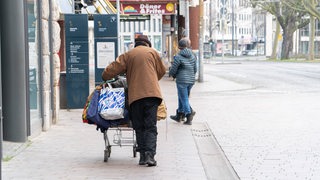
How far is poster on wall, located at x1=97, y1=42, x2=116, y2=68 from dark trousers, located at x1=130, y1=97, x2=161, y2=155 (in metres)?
6.93

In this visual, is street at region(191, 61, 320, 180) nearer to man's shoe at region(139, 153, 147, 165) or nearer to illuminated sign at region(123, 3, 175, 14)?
man's shoe at region(139, 153, 147, 165)

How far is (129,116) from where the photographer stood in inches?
332

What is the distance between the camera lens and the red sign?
29219mm

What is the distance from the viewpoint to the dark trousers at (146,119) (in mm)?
8258

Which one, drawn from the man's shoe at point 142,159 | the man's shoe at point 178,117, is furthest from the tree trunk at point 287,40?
the man's shoe at point 142,159

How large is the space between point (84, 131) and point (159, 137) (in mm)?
1433

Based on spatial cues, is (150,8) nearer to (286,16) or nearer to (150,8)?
(150,8)

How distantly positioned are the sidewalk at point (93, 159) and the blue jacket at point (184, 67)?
1.21 meters

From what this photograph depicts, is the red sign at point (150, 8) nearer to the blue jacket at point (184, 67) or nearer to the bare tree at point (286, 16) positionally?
the blue jacket at point (184, 67)

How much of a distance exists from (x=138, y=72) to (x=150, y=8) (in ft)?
69.4

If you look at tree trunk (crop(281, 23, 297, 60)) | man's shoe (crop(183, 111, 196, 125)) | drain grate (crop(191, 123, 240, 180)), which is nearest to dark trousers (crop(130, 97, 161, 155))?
drain grate (crop(191, 123, 240, 180))

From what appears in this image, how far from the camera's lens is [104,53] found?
15.2m

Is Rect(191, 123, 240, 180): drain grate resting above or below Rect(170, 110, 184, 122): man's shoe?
below

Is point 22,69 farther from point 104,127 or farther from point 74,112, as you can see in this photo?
point 74,112
